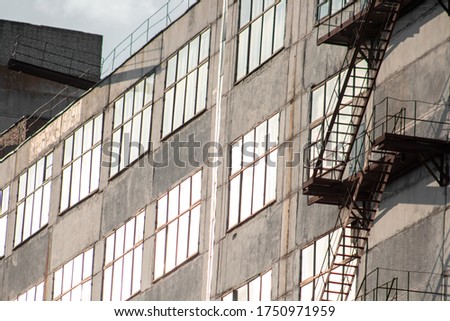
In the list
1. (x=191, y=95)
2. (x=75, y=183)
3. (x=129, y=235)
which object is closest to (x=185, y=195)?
(x=191, y=95)

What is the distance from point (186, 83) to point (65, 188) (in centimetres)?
1144

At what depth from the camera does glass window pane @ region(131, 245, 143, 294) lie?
2261 inches

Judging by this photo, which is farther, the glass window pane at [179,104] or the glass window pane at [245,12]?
the glass window pane at [179,104]

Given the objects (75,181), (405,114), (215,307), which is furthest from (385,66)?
(75,181)

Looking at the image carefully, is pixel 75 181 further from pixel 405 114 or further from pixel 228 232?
pixel 405 114

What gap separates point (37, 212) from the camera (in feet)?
222

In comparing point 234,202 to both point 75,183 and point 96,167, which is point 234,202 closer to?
point 96,167

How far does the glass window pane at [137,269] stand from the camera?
5744cm

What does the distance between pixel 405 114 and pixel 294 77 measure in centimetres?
794

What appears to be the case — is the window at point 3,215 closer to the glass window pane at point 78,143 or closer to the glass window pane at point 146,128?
the glass window pane at point 78,143

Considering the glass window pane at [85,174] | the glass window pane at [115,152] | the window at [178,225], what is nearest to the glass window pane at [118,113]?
the glass window pane at [115,152]

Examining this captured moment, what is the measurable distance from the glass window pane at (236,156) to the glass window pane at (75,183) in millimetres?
13809

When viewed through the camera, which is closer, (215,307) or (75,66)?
(215,307)

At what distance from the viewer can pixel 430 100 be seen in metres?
40.4
